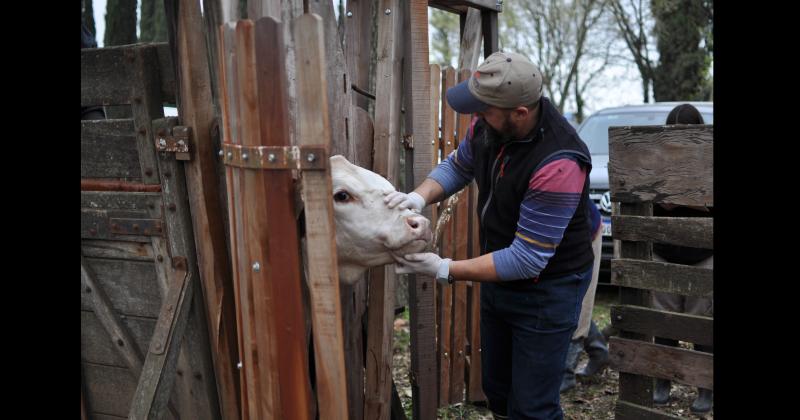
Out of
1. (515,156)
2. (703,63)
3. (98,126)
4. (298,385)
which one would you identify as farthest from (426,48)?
(703,63)

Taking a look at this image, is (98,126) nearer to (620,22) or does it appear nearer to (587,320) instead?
(587,320)

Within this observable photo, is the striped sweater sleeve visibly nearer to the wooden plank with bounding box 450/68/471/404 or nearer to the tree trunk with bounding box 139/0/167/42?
the wooden plank with bounding box 450/68/471/404

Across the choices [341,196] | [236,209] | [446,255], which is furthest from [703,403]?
[236,209]

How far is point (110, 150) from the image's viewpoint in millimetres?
2930

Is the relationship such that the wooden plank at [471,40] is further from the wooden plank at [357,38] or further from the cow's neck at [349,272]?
the cow's neck at [349,272]

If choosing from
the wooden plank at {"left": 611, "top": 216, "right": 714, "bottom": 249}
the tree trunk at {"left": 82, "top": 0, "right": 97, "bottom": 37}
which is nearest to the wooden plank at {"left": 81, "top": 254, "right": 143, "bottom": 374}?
the wooden plank at {"left": 611, "top": 216, "right": 714, "bottom": 249}

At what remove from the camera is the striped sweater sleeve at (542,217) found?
2766 millimetres

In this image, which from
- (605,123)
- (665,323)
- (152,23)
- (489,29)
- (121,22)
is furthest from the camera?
(152,23)

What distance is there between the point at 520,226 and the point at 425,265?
46 cm

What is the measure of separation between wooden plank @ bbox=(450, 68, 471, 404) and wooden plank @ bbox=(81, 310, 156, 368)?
2179 millimetres

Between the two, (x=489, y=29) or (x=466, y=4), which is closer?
(x=466, y=4)

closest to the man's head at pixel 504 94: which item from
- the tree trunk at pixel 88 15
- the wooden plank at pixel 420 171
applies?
the wooden plank at pixel 420 171

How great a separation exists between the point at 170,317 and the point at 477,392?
2.89m

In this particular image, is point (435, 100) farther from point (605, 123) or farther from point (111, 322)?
point (605, 123)
